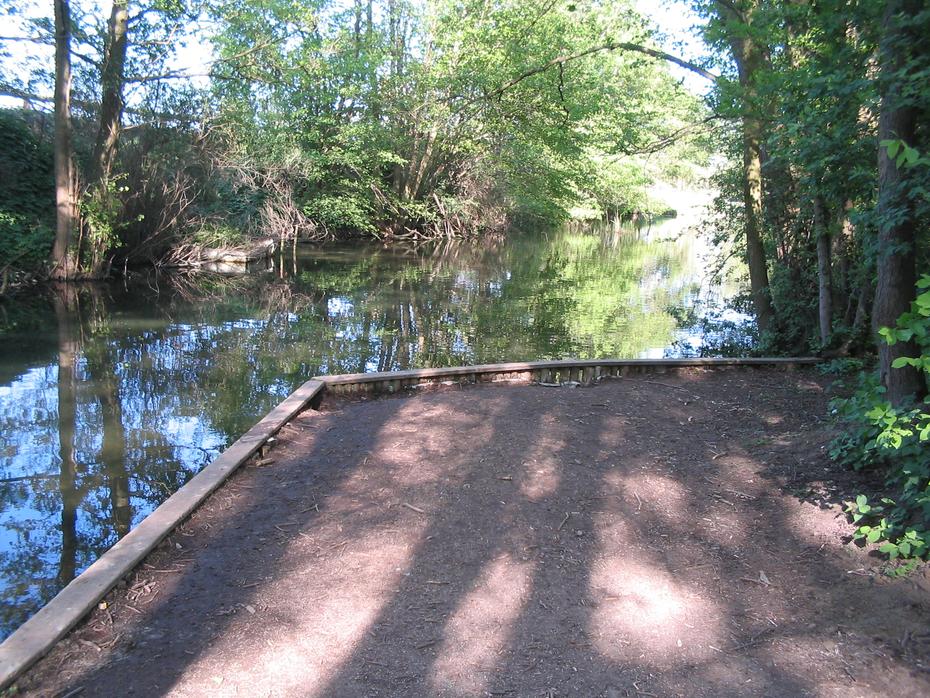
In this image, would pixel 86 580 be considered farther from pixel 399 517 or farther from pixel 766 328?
pixel 766 328

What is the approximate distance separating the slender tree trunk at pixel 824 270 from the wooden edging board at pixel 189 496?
0.46m

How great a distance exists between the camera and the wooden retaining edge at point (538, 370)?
704 centimetres

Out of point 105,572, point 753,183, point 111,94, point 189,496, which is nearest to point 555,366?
point 753,183

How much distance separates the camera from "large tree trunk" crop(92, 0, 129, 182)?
1530 cm

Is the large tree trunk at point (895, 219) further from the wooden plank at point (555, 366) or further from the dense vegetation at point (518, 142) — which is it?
the wooden plank at point (555, 366)

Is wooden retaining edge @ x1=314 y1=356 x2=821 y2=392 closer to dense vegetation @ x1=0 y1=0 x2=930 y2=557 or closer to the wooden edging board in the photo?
the wooden edging board

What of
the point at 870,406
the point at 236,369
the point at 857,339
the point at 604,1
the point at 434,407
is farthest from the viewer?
the point at 604,1

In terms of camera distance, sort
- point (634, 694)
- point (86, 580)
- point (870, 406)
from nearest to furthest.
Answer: point (634, 694) → point (86, 580) → point (870, 406)

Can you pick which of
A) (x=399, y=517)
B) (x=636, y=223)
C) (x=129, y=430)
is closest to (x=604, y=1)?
(x=129, y=430)

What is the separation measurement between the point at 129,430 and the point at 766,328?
7.81 meters

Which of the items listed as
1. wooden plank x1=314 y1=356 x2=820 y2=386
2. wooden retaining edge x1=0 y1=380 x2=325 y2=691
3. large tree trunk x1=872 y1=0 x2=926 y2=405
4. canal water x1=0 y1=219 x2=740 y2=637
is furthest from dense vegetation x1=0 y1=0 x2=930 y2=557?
wooden retaining edge x1=0 y1=380 x2=325 y2=691

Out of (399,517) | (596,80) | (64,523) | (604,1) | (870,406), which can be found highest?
(604,1)

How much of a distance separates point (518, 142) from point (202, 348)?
15889mm

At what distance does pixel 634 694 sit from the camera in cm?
264
